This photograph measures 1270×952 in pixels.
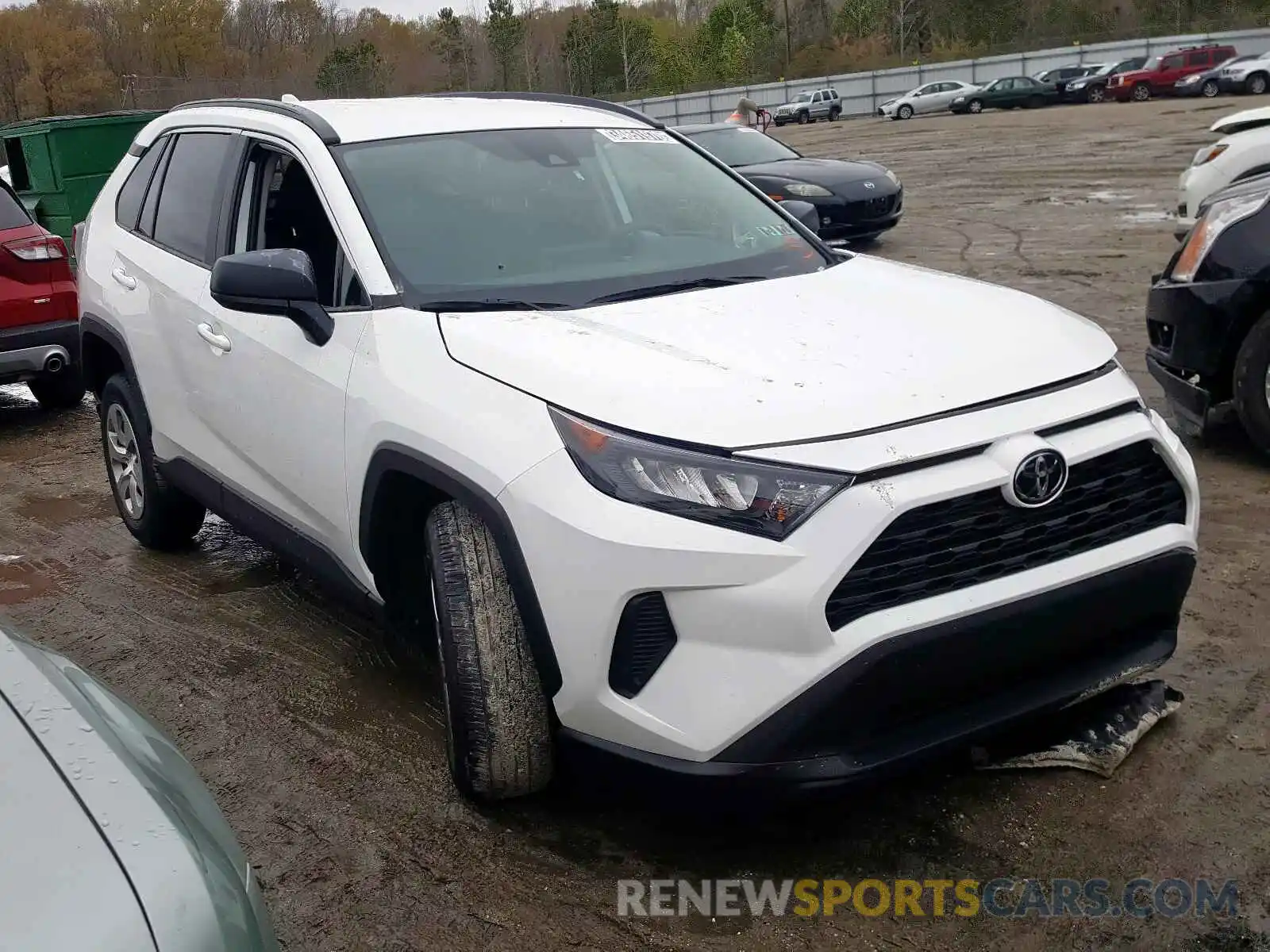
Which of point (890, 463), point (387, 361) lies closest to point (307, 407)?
point (387, 361)

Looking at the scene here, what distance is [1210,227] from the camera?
16.8 ft

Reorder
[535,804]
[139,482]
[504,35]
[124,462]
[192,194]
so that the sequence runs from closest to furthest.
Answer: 1. [535,804]
2. [192,194]
3. [139,482]
4. [124,462]
5. [504,35]

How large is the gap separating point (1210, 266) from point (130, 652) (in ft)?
14.4

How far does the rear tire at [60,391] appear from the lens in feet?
27.0

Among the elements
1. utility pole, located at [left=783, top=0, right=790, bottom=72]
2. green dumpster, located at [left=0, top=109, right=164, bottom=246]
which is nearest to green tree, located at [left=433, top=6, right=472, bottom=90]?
utility pole, located at [left=783, top=0, right=790, bottom=72]

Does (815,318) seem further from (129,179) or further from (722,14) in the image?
(722,14)

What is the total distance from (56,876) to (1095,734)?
96.7 inches

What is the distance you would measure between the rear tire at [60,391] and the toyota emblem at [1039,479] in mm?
7294

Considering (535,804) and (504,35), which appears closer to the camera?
(535,804)

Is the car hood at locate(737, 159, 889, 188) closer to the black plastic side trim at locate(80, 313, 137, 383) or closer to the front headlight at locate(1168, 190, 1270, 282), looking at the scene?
the front headlight at locate(1168, 190, 1270, 282)

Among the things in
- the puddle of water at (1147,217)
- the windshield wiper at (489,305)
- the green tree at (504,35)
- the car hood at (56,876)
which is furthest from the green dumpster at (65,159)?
the green tree at (504,35)

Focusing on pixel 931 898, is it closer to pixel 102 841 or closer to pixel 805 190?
pixel 102 841

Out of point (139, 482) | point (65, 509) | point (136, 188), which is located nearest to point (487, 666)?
point (139, 482)

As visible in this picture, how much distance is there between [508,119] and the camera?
3920 millimetres
